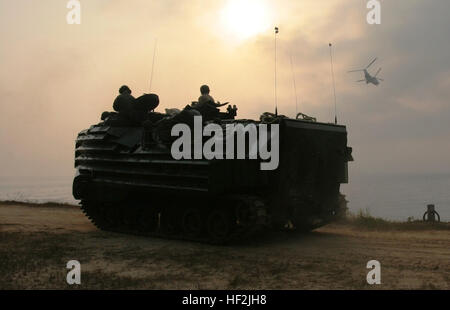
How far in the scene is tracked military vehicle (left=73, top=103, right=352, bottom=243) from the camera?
1073 centimetres

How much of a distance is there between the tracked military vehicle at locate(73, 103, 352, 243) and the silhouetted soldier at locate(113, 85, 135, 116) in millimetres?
214

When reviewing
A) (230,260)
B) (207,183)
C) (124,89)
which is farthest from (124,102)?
(230,260)

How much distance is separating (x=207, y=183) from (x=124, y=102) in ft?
13.8

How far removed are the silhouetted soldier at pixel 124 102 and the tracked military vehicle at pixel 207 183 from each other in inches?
8.4

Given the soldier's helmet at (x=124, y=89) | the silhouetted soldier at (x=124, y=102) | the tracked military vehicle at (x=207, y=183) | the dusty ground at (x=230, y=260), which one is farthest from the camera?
the soldier's helmet at (x=124, y=89)

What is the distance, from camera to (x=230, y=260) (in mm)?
9031

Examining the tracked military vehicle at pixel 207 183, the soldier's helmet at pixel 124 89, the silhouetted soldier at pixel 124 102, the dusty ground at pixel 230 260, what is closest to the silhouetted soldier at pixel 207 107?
the tracked military vehicle at pixel 207 183

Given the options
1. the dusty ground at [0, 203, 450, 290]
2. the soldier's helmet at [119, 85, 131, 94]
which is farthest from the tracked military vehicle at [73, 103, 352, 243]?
the soldier's helmet at [119, 85, 131, 94]

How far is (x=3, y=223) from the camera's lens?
14.4 m

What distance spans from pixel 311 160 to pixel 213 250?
10.2 ft

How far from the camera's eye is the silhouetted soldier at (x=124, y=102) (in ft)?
44.6

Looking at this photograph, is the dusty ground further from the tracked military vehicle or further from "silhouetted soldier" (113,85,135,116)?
"silhouetted soldier" (113,85,135,116)

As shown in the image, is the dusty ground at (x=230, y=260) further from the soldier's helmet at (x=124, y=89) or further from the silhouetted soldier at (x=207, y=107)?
the soldier's helmet at (x=124, y=89)

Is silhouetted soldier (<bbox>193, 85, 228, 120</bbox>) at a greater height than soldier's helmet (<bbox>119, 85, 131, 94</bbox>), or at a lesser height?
lesser
